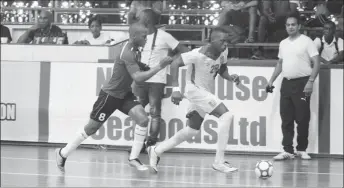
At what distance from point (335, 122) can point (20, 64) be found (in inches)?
245

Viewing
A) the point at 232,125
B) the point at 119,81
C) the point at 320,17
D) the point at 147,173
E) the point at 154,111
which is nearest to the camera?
the point at 119,81

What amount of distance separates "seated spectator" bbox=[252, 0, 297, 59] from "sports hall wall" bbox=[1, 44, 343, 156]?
6.52ft

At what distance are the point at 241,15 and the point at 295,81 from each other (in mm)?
3549

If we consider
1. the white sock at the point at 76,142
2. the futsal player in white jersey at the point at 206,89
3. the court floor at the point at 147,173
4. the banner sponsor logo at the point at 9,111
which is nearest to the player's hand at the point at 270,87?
the court floor at the point at 147,173

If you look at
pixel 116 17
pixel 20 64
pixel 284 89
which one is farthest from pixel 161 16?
pixel 284 89

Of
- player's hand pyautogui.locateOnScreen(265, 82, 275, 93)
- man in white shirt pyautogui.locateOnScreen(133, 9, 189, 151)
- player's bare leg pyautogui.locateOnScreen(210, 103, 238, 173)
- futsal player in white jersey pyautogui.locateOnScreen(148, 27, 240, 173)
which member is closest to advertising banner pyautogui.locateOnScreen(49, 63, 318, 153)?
player's hand pyautogui.locateOnScreen(265, 82, 275, 93)

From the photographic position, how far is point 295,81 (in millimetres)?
14055

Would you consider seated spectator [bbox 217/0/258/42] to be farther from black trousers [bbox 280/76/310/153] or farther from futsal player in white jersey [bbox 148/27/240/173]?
futsal player in white jersey [bbox 148/27/240/173]

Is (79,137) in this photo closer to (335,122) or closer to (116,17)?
(335,122)

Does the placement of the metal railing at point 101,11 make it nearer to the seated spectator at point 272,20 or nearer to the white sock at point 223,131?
the seated spectator at point 272,20

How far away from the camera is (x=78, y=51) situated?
16297 mm

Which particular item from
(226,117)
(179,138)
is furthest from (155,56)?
(226,117)

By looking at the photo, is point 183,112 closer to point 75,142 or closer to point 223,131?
point 223,131

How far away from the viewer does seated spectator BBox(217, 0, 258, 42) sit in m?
16.9
